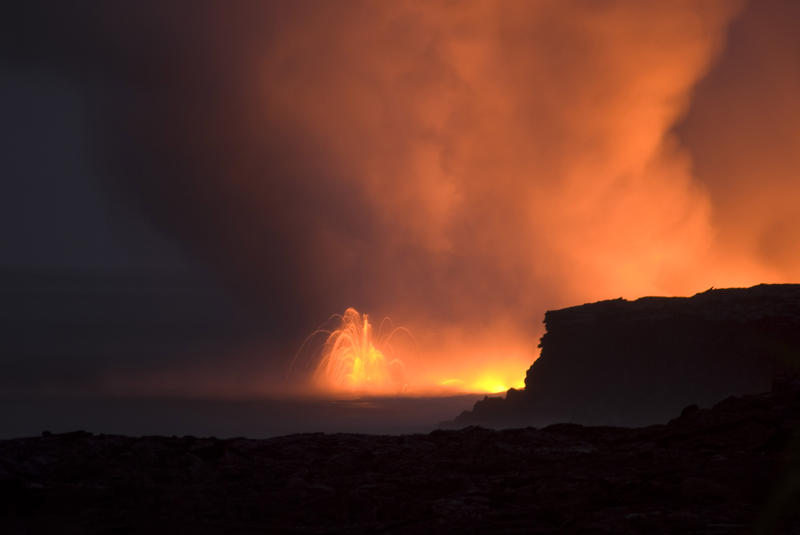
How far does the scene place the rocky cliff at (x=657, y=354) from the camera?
118m

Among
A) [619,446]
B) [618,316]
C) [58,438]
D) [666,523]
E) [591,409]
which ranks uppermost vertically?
[618,316]

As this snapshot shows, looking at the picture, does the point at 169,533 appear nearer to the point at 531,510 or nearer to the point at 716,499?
the point at 531,510

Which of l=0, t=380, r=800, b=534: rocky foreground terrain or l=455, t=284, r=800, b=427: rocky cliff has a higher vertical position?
l=455, t=284, r=800, b=427: rocky cliff

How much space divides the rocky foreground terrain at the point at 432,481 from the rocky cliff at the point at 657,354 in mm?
102737

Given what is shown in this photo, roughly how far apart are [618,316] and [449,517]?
143100mm

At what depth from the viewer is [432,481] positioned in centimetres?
1878

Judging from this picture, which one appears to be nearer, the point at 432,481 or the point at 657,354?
the point at 432,481

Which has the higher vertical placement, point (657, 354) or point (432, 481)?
point (657, 354)

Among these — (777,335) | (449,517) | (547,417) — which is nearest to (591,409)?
(547,417)

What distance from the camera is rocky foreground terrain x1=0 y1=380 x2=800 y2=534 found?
15.4 m

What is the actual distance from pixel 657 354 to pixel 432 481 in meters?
134

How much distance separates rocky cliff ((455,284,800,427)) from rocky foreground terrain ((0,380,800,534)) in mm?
102737

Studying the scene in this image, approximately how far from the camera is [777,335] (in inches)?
Result: 4441

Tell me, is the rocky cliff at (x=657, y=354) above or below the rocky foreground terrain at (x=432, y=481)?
above
